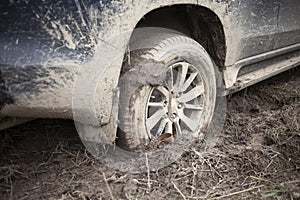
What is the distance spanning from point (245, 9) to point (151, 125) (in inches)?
42.5

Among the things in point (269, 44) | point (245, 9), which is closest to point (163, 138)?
point (245, 9)

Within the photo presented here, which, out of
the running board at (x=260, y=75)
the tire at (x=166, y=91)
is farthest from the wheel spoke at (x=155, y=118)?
the running board at (x=260, y=75)

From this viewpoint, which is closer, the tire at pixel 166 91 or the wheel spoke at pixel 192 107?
the tire at pixel 166 91

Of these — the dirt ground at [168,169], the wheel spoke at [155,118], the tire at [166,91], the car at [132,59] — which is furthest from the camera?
the wheel spoke at [155,118]

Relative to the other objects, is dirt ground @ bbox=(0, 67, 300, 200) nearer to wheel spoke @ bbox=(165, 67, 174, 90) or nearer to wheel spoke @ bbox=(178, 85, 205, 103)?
wheel spoke @ bbox=(178, 85, 205, 103)

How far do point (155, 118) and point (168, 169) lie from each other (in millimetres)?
327

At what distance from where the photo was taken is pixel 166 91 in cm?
269

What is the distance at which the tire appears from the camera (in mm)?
2510

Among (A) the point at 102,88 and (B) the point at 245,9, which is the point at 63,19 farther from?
(B) the point at 245,9

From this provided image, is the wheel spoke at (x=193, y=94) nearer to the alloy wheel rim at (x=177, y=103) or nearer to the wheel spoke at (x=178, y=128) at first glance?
the alloy wheel rim at (x=177, y=103)

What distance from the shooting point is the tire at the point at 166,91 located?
2.51 meters

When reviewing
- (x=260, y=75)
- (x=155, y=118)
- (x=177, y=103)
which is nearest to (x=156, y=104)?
(x=155, y=118)

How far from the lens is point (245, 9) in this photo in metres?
2.98

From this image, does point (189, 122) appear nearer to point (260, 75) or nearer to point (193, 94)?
point (193, 94)
